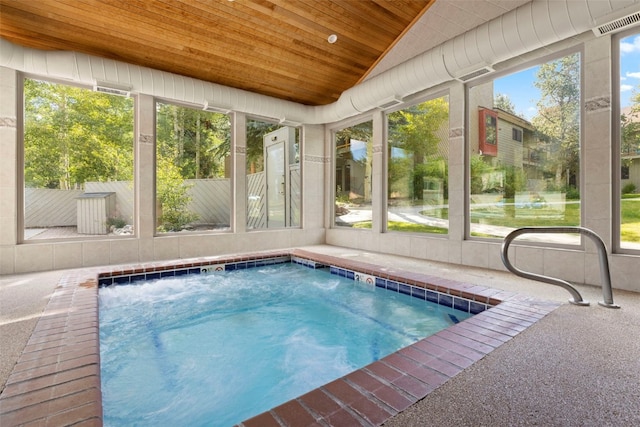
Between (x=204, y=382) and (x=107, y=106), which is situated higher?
(x=107, y=106)

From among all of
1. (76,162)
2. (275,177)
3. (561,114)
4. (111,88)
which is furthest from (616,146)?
(76,162)

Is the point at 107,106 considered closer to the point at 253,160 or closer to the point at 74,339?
the point at 253,160

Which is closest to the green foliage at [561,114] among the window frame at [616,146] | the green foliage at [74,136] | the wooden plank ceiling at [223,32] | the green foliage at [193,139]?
the window frame at [616,146]

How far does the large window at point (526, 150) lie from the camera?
3.49m

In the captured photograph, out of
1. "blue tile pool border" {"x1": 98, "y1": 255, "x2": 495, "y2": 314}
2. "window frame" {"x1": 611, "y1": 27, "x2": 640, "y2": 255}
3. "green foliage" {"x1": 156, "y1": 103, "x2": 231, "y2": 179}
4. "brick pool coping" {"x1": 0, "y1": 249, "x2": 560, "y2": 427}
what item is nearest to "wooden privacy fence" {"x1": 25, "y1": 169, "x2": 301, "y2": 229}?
"green foliage" {"x1": 156, "y1": 103, "x2": 231, "y2": 179}

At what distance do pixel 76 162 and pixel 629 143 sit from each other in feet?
21.8

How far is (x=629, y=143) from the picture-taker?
3.06 meters

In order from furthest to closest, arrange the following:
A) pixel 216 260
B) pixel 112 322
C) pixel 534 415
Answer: pixel 216 260 < pixel 112 322 < pixel 534 415

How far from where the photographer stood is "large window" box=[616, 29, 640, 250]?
120 inches

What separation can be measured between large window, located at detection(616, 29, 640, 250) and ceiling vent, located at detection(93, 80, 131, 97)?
18.9 feet

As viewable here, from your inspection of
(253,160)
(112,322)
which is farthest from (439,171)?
(112,322)

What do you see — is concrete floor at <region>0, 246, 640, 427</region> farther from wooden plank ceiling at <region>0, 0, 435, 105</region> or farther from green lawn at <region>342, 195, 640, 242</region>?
wooden plank ceiling at <region>0, 0, 435, 105</region>

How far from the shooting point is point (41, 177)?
13.7 feet

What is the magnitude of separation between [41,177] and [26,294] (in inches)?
79.1
